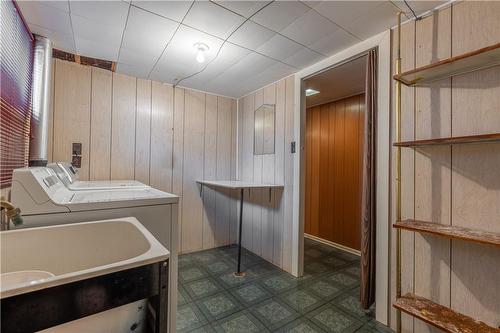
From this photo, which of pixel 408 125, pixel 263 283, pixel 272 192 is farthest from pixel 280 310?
pixel 408 125

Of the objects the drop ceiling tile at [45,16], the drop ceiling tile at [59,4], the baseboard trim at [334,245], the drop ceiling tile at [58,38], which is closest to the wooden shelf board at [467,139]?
the baseboard trim at [334,245]

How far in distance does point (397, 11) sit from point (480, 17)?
1.42 feet

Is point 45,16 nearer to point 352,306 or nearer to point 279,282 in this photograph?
point 279,282

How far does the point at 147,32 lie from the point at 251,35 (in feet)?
2.66

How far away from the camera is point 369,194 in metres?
1.78

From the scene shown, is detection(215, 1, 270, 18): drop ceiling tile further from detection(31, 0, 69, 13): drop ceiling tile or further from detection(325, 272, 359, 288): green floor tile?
detection(325, 272, 359, 288): green floor tile

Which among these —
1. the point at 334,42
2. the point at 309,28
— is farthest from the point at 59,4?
the point at 334,42

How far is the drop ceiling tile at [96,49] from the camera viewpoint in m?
1.96

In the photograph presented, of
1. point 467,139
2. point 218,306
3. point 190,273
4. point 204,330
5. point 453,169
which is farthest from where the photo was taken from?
point 190,273

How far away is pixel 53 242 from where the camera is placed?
1.05 m

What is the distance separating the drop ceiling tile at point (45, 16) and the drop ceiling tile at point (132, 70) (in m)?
0.62

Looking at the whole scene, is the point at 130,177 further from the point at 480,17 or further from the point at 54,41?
the point at 480,17

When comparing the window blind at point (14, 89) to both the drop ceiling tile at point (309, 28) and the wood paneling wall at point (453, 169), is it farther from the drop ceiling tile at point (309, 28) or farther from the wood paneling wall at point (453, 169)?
the wood paneling wall at point (453, 169)

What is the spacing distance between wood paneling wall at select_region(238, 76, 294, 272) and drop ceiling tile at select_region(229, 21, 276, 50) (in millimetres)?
773
